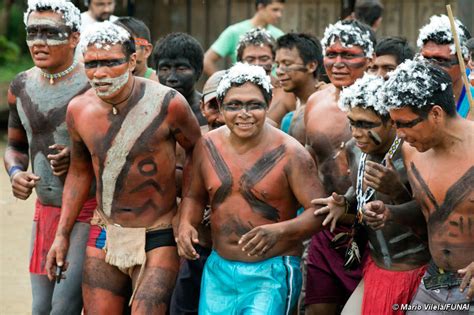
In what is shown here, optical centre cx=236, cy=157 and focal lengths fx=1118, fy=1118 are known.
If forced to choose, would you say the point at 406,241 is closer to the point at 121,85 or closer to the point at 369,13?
the point at 121,85

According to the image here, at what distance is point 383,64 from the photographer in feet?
24.3

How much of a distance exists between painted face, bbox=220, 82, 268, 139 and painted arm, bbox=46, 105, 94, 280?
928 millimetres

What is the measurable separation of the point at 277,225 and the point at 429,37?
1.66 m

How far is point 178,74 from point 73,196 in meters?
1.45

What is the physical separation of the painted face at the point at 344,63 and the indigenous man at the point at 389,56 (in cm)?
10

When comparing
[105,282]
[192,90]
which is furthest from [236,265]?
[192,90]

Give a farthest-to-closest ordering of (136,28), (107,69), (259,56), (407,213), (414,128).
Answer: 1. (259,56)
2. (136,28)
3. (107,69)
4. (407,213)
5. (414,128)

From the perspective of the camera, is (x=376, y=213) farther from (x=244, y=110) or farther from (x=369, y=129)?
(x=244, y=110)

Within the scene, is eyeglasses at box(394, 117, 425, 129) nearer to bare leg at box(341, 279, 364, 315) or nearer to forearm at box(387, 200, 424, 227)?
forearm at box(387, 200, 424, 227)

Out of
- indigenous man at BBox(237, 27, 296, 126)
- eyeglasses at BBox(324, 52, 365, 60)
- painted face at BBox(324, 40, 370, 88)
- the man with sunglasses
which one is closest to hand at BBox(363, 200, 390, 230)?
the man with sunglasses

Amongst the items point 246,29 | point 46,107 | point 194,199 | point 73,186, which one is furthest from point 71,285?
point 246,29

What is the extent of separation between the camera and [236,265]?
634 cm

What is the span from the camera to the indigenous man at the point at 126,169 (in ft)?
21.4

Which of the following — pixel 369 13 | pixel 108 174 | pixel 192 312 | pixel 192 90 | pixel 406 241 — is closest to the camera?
pixel 406 241
